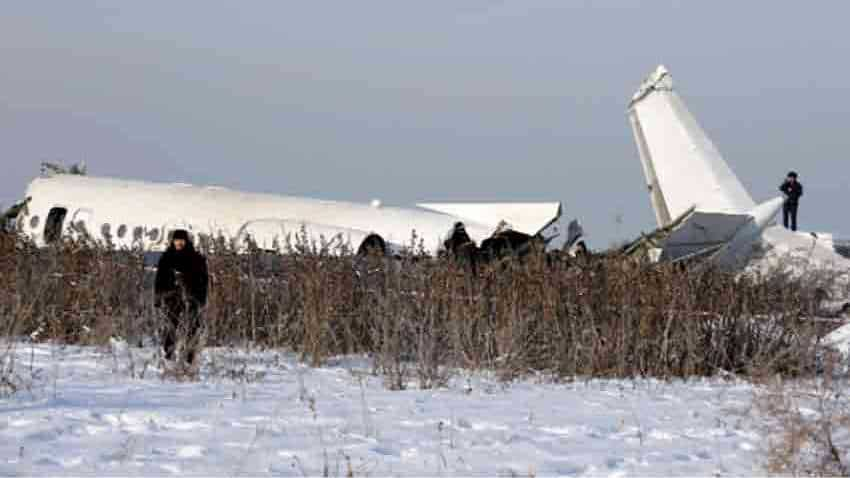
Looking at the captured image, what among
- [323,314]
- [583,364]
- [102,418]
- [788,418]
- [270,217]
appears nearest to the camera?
[788,418]

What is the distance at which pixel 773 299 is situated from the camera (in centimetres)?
1530

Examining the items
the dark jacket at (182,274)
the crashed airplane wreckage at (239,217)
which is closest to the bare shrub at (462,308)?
the dark jacket at (182,274)

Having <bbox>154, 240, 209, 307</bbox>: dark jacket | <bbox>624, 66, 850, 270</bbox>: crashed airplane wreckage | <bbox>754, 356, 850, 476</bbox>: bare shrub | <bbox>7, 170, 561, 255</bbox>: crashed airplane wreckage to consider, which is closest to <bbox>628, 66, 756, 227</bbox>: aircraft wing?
<bbox>624, 66, 850, 270</bbox>: crashed airplane wreckage

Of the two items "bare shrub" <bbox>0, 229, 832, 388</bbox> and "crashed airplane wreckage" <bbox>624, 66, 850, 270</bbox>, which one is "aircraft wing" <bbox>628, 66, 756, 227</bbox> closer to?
"crashed airplane wreckage" <bbox>624, 66, 850, 270</bbox>

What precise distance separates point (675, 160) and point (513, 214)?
6.18 metres

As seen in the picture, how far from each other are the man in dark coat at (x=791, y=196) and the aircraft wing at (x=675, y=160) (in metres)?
1.80

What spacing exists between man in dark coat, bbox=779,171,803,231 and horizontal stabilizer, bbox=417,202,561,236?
8.43m

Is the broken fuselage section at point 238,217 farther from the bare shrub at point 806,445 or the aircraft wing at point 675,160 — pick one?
the bare shrub at point 806,445

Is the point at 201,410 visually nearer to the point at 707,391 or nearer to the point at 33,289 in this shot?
the point at 707,391

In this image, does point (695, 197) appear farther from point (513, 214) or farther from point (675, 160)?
point (513, 214)

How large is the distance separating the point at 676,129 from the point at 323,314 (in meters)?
18.0

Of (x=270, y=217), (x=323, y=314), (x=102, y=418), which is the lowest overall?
(x=102, y=418)

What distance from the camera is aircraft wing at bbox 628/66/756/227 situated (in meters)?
29.9

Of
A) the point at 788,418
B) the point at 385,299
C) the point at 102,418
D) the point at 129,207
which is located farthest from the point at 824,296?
the point at 129,207
